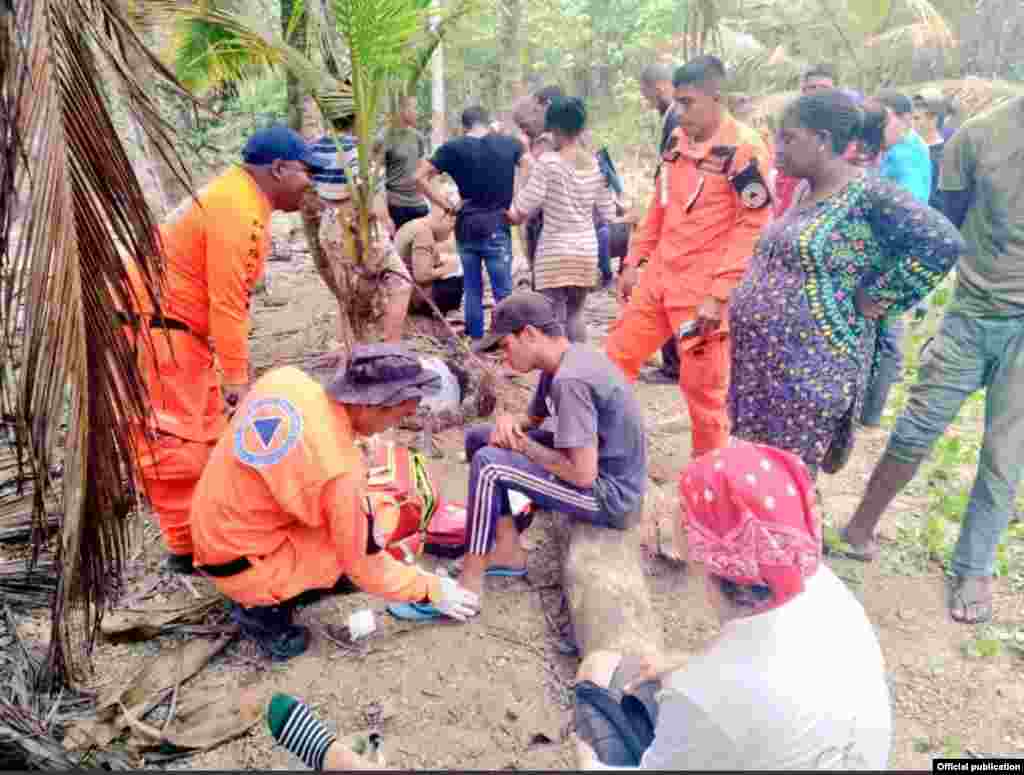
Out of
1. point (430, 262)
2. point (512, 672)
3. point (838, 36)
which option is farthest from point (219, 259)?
point (838, 36)

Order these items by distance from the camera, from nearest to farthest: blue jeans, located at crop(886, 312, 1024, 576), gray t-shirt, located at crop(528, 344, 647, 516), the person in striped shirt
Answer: gray t-shirt, located at crop(528, 344, 647, 516), blue jeans, located at crop(886, 312, 1024, 576), the person in striped shirt

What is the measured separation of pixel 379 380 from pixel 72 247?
3.51 feet

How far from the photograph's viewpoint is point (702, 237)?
351 centimetres

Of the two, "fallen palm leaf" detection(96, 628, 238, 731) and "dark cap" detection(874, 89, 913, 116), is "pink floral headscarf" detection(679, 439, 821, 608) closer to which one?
"fallen palm leaf" detection(96, 628, 238, 731)

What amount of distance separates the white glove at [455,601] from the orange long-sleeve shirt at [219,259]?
125 cm

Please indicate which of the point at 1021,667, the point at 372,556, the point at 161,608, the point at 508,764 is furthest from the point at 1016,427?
the point at 161,608

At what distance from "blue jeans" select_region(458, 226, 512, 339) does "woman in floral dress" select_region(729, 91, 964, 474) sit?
280 cm

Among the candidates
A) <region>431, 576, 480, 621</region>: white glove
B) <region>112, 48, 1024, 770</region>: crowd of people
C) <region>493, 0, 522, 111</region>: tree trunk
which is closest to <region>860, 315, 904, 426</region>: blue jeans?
<region>112, 48, 1024, 770</region>: crowd of people

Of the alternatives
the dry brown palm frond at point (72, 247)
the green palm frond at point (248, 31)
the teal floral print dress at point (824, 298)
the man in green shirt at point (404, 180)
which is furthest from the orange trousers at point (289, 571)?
the man in green shirt at point (404, 180)

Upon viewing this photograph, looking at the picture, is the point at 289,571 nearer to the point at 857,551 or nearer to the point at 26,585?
the point at 26,585

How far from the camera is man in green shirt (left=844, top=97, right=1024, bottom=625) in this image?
110 inches

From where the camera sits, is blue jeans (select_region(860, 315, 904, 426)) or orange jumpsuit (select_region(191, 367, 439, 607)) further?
blue jeans (select_region(860, 315, 904, 426))

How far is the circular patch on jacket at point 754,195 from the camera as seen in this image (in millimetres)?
3303

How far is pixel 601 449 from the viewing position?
116 inches
